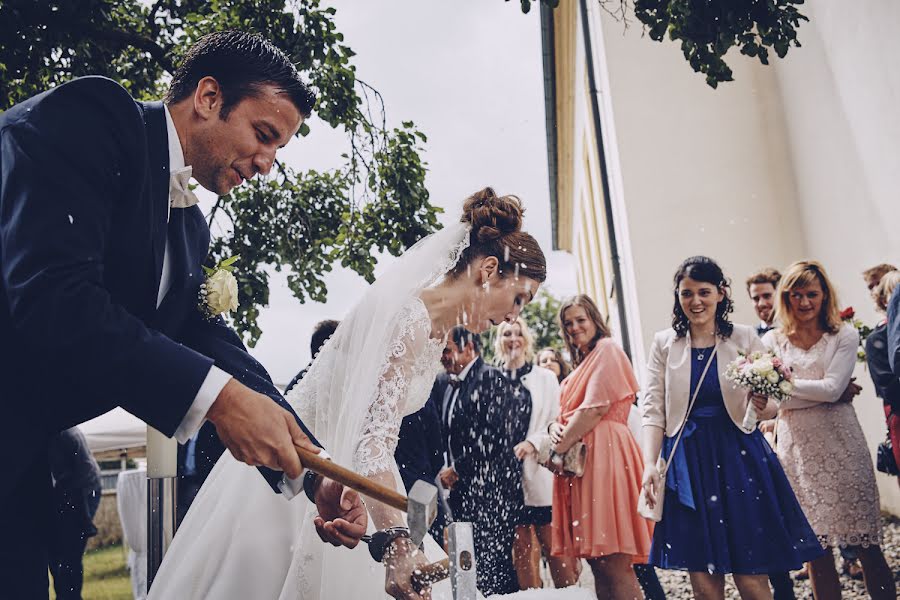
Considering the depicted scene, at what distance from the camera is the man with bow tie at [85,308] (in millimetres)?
1254

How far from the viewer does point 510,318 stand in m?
3.16

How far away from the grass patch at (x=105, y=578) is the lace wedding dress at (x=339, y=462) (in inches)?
282

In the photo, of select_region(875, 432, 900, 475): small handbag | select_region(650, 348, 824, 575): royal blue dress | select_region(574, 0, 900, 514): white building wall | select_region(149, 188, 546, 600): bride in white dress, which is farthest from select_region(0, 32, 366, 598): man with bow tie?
select_region(574, 0, 900, 514): white building wall

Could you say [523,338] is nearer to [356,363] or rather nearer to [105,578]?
[356,363]

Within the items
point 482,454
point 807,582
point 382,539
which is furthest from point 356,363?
point 807,582

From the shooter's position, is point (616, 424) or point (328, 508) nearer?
point (328, 508)

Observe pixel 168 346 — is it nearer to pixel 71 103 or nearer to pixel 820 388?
pixel 71 103

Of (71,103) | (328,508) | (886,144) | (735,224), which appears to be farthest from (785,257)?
(71,103)

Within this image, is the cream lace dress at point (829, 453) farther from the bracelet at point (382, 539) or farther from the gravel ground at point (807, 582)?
the bracelet at point (382, 539)

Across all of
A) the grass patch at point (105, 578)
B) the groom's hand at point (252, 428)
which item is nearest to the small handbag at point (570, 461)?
the groom's hand at point (252, 428)

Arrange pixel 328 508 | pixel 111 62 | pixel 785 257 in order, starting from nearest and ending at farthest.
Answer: pixel 328 508, pixel 111 62, pixel 785 257

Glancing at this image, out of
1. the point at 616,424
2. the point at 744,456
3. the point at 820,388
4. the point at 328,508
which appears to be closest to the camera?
the point at 328,508

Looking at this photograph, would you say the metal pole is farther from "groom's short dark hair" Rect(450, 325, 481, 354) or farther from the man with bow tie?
"groom's short dark hair" Rect(450, 325, 481, 354)

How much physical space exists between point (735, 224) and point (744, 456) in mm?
6381
